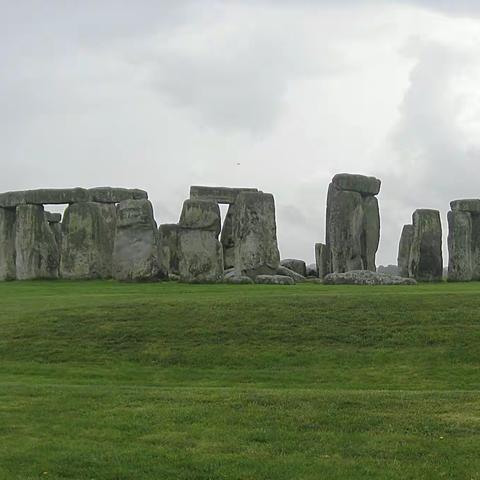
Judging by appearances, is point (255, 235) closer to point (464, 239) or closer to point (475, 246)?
point (464, 239)

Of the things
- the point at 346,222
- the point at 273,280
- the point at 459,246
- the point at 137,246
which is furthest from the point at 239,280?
the point at 459,246

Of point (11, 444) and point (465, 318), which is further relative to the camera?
point (465, 318)

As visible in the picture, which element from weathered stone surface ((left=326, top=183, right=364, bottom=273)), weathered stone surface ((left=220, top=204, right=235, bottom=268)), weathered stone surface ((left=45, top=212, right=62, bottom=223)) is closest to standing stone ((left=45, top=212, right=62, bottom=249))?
weathered stone surface ((left=45, top=212, right=62, bottom=223))

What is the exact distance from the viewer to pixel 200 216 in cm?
2995

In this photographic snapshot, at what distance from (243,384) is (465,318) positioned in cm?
496

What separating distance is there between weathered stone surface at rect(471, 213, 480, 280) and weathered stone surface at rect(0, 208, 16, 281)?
15.8m

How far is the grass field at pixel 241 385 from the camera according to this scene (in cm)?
1094

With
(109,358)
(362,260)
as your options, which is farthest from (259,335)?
(362,260)

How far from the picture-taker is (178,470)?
10609 millimetres

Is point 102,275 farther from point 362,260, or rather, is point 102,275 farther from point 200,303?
point 200,303

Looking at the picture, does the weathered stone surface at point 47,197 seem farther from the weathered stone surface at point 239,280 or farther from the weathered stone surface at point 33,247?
the weathered stone surface at point 239,280

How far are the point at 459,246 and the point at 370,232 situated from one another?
292 centimetres

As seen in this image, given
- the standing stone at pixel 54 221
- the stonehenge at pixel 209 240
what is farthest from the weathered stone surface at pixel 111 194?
the standing stone at pixel 54 221

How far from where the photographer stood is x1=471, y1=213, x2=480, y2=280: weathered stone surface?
34219mm
